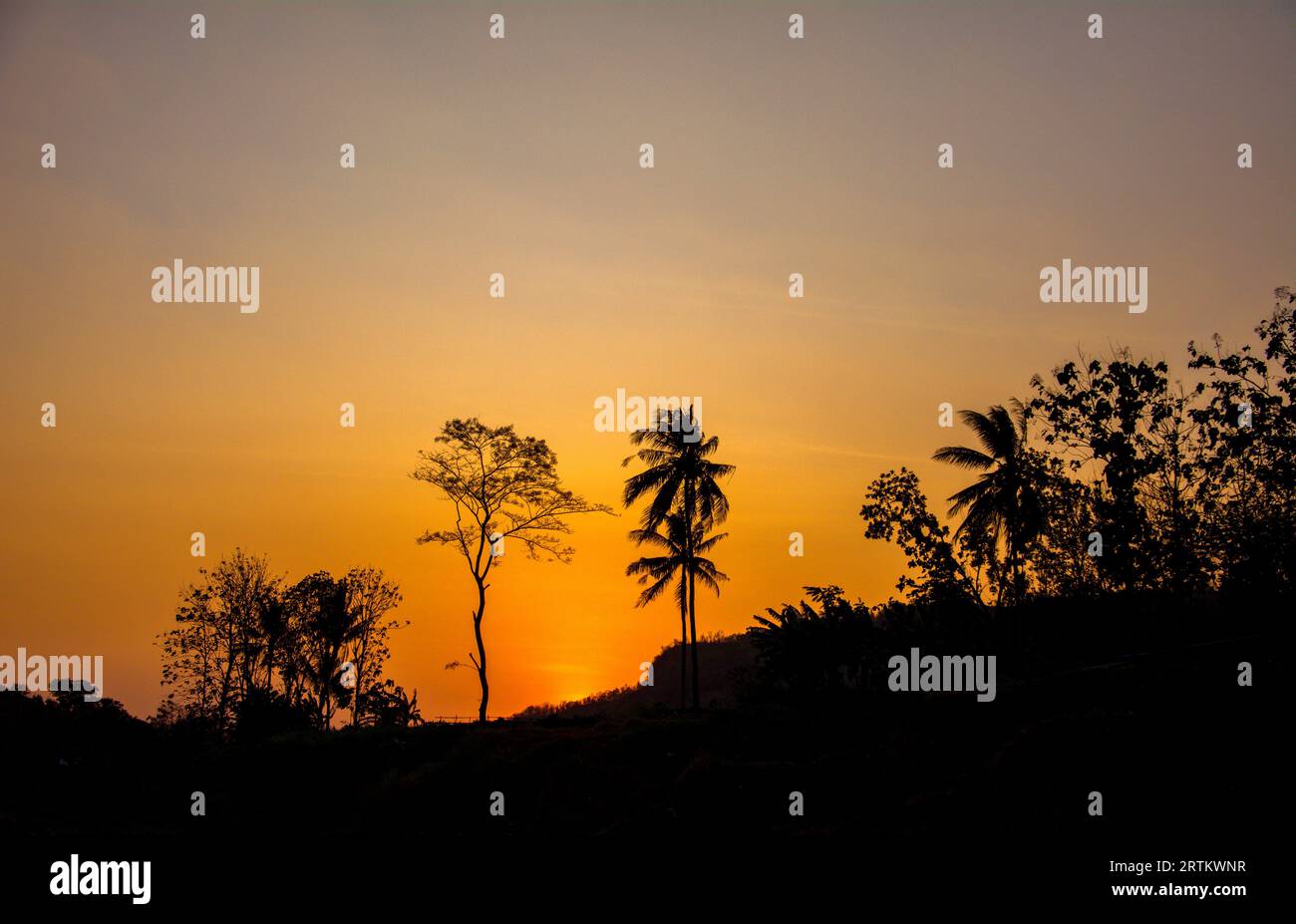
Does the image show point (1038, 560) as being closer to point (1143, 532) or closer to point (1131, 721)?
point (1143, 532)

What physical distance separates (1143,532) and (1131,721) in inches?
1028

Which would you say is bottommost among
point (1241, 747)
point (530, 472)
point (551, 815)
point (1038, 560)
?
point (551, 815)

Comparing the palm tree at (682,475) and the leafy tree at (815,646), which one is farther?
the palm tree at (682,475)

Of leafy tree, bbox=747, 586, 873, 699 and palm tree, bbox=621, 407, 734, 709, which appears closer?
leafy tree, bbox=747, 586, 873, 699

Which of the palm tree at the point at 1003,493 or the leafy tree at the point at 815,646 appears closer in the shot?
the leafy tree at the point at 815,646

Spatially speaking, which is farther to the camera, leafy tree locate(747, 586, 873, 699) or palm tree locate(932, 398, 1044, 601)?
palm tree locate(932, 398, 1044, 601)

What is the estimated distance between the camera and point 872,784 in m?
21.5

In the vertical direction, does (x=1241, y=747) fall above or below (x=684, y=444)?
below

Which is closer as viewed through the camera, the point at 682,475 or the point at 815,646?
the point at 815,646
